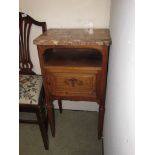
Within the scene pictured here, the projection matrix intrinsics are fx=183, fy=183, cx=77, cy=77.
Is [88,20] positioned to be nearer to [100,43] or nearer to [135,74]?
[100,43]

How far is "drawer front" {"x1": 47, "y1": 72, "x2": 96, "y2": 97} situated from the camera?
1.43m

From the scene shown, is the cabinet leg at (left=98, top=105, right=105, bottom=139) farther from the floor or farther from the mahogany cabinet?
the floor

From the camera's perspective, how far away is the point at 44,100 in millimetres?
1656

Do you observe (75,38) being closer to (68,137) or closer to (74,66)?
(74,66)

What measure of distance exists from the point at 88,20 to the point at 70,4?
0.20 m

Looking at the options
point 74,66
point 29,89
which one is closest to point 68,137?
point 29,89

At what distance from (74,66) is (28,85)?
0.49 meters

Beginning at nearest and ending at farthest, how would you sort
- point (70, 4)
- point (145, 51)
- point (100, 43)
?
point (145, 51), point (100, 43), point (70, 4)

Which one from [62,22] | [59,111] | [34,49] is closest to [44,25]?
[62,22]

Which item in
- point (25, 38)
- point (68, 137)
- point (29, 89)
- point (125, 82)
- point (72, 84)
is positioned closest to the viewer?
point (125, 82)

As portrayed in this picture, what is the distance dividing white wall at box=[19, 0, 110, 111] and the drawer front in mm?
493

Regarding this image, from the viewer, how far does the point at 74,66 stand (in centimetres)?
140

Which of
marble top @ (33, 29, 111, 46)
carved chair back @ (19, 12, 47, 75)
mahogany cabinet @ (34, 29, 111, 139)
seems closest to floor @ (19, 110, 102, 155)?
mahogany cabinet @ (34, 29, 111, 139)

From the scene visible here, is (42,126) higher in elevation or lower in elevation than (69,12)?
lower
